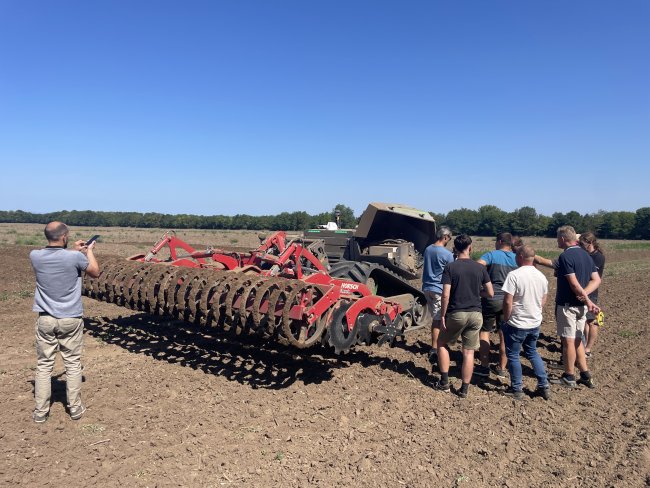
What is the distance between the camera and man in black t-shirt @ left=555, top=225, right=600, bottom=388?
496cm

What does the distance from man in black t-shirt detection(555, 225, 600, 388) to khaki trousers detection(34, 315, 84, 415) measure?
500 cm

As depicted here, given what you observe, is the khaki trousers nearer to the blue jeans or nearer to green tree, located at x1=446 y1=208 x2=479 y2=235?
the blue jeans

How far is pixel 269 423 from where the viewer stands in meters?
4.06

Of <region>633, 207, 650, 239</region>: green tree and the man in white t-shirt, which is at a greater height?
<region>633, 207, 650, 239</region>: green tree

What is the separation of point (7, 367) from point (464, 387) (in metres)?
5.41

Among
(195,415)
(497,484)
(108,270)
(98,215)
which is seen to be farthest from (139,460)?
(98,215)

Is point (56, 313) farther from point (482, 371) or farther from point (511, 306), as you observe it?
point (482, 371)

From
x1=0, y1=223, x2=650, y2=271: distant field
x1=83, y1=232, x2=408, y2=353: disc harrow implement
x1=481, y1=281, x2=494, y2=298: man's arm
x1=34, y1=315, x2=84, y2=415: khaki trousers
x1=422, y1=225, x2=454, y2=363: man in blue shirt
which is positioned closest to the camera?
x1=34, y1=315, x2=84, y2=415: khaki trousers

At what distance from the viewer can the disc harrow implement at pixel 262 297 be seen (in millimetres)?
4555

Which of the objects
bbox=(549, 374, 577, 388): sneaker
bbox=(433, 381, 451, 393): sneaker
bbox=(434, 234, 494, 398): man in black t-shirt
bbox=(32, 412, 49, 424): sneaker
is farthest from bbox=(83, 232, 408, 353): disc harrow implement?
bbox=(549, 374, 577, 388): sneaker

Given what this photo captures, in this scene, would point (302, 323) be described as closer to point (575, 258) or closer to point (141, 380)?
point (141, 380)

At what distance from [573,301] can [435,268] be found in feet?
5.11

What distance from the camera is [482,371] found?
216 inches

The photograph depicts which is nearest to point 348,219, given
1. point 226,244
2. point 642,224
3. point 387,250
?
point 387,250
